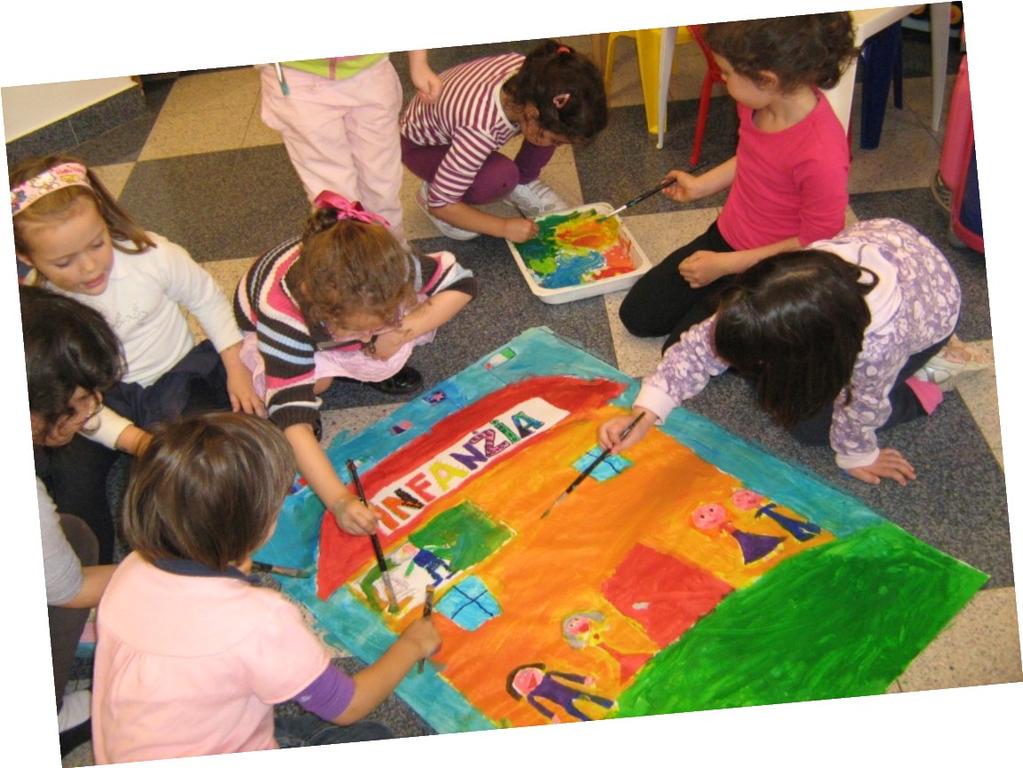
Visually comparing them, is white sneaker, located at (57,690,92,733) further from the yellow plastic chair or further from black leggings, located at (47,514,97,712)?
the yellow plastic chair

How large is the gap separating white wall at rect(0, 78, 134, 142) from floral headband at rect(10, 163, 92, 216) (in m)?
1.31

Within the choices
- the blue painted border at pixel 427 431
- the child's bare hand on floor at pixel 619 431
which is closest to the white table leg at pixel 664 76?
the blue painted border at pixel 427 431

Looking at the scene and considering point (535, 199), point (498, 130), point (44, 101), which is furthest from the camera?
point (44, 101)

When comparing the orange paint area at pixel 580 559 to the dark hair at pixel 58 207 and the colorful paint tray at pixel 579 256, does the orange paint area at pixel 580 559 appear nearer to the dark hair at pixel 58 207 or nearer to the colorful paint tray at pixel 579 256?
the colorful paint tray at pixel 579 256

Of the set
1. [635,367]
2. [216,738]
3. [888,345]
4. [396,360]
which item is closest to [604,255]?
[635,367]

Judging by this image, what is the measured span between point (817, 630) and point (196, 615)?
0.86m

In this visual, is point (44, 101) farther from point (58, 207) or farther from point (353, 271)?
point (353, 271)

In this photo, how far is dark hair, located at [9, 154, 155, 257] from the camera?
140 cm

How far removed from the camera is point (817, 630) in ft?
4.25

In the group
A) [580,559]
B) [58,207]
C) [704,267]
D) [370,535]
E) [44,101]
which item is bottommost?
[580,559]

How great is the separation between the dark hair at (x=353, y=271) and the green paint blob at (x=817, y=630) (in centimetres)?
69

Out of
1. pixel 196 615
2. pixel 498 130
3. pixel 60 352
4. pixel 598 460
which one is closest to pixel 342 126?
pixel 498 130

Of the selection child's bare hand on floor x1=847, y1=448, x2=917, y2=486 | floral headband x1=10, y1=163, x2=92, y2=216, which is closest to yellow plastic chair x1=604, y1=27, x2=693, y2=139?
child's bare hand on floor x1=847, y1=448, x2=917, y2=486

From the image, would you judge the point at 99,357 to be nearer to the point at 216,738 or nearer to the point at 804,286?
the point at 216,738
